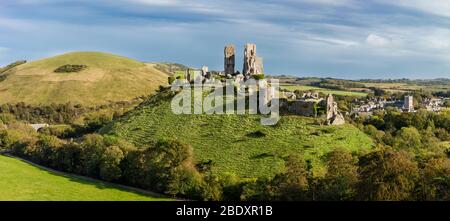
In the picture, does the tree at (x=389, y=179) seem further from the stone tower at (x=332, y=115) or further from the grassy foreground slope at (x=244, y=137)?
the stone tower at (x=332, y=115)

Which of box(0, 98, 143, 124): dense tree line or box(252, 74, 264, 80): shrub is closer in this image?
box(252, 74, 264, 80): shrub

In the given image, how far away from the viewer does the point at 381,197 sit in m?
38.1

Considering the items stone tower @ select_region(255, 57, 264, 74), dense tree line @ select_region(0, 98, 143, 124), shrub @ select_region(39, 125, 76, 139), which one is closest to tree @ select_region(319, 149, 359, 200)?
stone tower @ select_region(255, 57, 264, 74)

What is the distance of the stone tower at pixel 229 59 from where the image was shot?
283 feet

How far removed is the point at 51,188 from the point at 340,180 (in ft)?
98.4

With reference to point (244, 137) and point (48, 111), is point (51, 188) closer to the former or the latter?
point (244, 137)

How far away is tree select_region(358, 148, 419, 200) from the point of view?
38375 mm

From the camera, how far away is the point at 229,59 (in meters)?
86.6

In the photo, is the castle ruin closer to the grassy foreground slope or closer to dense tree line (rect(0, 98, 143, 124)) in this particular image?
the grassy foreground slope

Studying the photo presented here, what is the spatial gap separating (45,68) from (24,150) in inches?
5252

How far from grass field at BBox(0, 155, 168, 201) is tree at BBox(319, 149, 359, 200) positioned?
1783 centimetres

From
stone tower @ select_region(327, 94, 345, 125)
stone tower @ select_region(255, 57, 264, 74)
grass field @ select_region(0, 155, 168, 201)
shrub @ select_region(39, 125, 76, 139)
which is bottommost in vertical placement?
grass field @ select_region(0, 155, 168, 201)

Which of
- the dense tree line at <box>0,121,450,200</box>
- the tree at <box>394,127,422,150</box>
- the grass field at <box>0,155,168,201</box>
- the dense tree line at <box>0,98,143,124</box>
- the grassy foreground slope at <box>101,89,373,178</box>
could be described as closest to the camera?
the dense tree line at <box>0,121,450,200</box>

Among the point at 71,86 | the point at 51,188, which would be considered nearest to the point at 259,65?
the point at 51,188
